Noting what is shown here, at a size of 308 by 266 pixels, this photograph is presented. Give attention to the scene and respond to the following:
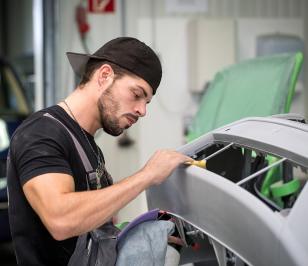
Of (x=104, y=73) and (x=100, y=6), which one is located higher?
(x=100, y=6)

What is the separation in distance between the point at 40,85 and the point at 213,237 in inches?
118

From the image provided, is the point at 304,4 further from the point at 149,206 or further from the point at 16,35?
the point at 16,35

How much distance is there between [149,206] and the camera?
1.96 m

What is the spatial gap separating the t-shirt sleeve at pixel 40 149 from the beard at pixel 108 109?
0.69 ft

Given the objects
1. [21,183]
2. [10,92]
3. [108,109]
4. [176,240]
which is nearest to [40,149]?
[21,183]

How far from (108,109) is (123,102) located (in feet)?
0.19

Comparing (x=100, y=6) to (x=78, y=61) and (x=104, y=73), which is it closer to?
(x=78, y=61)

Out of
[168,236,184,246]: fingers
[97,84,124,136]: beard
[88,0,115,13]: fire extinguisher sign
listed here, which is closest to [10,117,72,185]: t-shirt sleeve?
[97,84,124,136]: beard

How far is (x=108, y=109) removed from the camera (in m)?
1.72

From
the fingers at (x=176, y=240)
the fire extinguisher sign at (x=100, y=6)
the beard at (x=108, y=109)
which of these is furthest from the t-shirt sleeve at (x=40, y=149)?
the fire extinguisher sign at (x=100, y=6)

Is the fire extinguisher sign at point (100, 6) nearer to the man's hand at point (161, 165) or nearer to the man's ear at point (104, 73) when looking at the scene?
the man's ear at point (104, 73)

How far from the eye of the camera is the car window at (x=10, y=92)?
157 inches

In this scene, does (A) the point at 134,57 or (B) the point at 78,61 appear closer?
(A) the point at 134,57

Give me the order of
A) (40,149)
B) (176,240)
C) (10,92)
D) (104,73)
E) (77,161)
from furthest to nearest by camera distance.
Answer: (10,92), (176,240), (104,73), (77,161), (40,149)
